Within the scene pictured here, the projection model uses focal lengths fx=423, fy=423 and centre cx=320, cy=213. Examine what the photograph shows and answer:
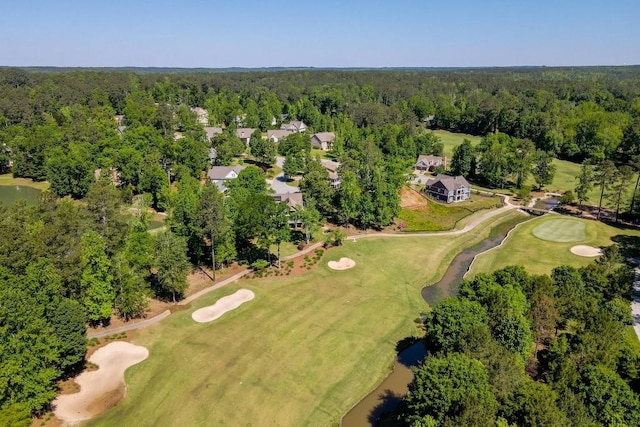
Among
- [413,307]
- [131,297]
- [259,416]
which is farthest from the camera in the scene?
[413,307]

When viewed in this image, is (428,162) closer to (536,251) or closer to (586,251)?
(536,251)

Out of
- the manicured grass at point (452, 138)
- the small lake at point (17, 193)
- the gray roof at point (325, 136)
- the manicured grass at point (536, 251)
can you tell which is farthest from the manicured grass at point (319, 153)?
the small lake at point (17, 193)

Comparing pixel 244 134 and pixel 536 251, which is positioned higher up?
pixel 244 134

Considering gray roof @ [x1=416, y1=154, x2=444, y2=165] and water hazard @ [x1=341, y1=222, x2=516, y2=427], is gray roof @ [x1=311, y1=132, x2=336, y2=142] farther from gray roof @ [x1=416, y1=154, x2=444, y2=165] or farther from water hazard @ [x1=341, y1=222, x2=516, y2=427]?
water hazard @ [x1=341, y1=222, x2=516, y2=427]

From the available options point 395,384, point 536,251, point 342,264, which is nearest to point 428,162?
point 536,251

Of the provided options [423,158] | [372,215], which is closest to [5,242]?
[372,215]

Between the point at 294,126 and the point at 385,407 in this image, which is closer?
the point at 385,407

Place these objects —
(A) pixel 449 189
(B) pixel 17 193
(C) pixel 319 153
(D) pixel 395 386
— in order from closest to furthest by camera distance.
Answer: (D) pixel 395 386, (A) pixel 449 189, (B) pixel 17 193, (C) pixel 319 153

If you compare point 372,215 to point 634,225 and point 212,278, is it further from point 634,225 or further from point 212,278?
point 634,225
